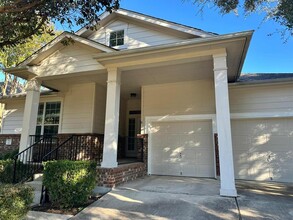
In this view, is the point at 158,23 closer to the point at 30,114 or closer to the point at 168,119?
the point at 168,119

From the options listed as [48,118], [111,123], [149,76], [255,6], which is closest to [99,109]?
[48,118]

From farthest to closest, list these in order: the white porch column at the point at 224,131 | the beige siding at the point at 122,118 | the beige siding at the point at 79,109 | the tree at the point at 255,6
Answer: the beige siding at the point at 122,118 < the beige siding at the point at 79,109 < the tree at the point at 255,6 < the white porch column at the point at 224,131

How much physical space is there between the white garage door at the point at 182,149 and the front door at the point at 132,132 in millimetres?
2353

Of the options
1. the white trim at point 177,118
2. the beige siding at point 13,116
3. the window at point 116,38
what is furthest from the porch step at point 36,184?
the window at point 116,38

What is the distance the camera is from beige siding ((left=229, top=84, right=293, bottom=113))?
7.70 m

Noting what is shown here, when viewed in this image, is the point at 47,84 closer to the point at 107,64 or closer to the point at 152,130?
the point at 107,64

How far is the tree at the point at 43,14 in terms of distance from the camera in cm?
526

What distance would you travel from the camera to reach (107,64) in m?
7.01

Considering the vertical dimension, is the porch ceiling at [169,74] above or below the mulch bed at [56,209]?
above

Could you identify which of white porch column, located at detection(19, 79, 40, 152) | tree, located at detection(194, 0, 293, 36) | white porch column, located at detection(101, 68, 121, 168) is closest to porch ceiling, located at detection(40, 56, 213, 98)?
white porch column, located at detection(19, 79, 40, 152)

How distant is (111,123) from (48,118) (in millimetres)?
5081

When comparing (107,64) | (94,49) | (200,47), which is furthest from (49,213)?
(200,47)

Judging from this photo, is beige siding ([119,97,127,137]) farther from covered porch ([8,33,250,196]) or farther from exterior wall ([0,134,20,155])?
exterior wall ([0,134,20,155])

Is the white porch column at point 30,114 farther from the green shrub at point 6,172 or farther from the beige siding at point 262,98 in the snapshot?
the beige siding at point 262,98
